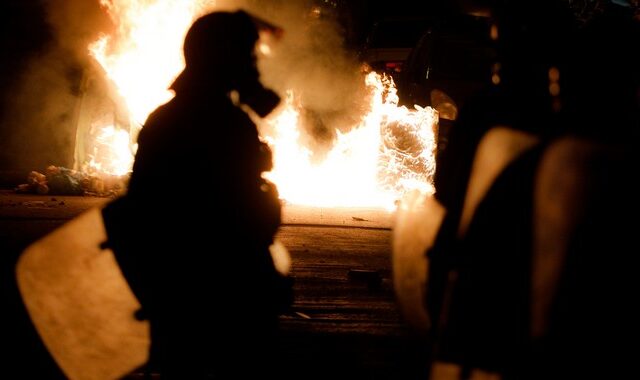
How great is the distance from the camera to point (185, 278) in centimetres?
192

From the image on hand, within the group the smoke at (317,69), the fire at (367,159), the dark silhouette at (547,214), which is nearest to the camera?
the dark silhouette at (547,214)

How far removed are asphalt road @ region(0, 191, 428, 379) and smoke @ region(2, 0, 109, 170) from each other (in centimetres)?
508

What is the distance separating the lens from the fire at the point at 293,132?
11.5 m

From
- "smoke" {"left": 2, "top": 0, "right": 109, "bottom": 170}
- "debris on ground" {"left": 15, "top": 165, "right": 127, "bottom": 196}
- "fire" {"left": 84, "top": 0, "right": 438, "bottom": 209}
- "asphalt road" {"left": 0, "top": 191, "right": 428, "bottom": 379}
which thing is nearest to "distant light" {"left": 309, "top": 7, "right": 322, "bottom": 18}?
"fire" {"left": 84, "top": 0, "right": 438, "bottom": 209}

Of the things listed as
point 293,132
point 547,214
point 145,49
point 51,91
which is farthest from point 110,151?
point 547,214

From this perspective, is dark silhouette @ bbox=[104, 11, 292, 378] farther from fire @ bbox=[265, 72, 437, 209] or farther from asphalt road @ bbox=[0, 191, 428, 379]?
fire @ bbox=[265, 72, 437, 209]

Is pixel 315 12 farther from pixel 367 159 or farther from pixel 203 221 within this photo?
pixel 203 221

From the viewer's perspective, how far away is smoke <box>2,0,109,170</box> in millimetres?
12078

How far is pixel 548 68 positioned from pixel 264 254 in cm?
132

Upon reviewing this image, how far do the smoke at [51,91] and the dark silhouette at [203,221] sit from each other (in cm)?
1154

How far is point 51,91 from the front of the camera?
A: 1239 centimetres

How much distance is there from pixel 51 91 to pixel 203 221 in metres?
12.5

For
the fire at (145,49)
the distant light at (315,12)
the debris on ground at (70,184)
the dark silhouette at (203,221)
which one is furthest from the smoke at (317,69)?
the dark silhouette at (203,221)

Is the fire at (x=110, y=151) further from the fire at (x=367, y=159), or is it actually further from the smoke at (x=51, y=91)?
the fire at (x=367, y=159)
